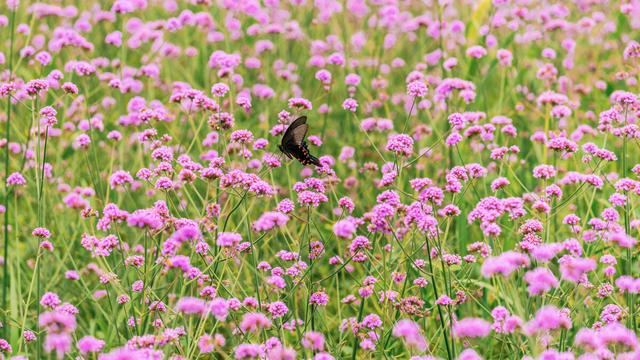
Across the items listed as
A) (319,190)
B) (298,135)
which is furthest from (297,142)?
(319,190)

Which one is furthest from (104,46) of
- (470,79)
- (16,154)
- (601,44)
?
(601,44)

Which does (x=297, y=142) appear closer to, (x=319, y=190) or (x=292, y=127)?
(x=292, y=127)

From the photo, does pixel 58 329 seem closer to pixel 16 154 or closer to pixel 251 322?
A: pixel 251 322

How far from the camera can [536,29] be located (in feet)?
20.7

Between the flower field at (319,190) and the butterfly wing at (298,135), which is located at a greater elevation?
the butterfly wing at (298,135)

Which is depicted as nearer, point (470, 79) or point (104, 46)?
point (470, 79)

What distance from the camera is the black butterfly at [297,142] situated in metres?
3.40

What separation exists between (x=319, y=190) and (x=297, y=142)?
0.37 m

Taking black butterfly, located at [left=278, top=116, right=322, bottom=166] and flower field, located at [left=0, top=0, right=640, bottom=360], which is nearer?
flower field, located at [left=0, top=0, right=640, bottom=360]

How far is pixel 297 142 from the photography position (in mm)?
3467

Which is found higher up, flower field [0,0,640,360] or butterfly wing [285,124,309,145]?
butterfly wing [285,124,309,145]

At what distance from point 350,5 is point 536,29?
1.47m

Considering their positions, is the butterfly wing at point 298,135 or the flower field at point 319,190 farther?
the butterfly wing at point 298,135

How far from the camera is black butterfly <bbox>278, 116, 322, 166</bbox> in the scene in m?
3.40
